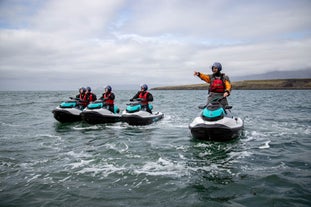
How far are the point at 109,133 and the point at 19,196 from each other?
22.9ft

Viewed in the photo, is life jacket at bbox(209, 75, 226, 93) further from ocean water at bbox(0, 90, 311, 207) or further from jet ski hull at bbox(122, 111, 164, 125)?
jet ski hull at bbox(122, 111, 164, 125)

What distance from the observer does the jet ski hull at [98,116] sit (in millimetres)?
14211

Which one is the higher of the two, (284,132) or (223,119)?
(223,119)

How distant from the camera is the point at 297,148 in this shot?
8.27 meters

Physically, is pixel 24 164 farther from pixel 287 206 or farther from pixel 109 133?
pixel 287 206

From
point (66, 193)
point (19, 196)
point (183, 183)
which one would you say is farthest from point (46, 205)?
point (183, 183)

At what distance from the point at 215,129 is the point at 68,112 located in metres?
9.99

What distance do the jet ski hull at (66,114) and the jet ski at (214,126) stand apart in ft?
29.3

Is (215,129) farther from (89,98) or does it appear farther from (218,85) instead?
(89,98)

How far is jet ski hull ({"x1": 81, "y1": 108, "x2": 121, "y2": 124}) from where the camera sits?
14.2 m

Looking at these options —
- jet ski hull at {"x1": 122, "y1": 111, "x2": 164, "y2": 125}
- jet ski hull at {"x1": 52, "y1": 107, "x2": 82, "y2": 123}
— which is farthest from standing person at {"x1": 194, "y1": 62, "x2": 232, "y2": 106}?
jet ski hull at {"x1": 52, "y1": 107, "x2": 82, "y2": 123}

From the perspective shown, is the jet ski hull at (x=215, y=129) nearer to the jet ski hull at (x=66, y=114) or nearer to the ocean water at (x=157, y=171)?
the ocean water at (x=157, y=171)

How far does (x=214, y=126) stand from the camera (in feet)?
28.4

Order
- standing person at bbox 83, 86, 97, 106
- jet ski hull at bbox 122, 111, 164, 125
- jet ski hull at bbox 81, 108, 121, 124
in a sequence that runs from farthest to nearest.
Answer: standing person at bbox 83, 86, 97, 106, jet ski hull at bbox 81, 108, 121, 124, jet ski hull at bbox 122, 111, 164, 125
